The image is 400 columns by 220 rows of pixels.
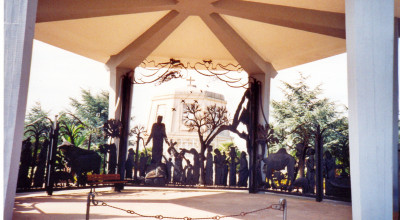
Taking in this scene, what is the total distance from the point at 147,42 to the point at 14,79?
21.4 feet

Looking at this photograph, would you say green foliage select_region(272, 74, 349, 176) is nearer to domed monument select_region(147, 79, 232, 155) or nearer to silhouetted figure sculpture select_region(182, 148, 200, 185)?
domed monument select_region(147, 79, 232, 155)

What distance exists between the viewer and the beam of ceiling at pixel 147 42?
9336 millimetres

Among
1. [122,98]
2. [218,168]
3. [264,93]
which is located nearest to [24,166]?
[122,98]

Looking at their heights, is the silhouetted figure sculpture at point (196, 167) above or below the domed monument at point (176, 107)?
below

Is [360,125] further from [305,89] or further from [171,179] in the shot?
[305,89]

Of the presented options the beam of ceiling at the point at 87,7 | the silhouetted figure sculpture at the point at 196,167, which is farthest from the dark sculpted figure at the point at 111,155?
the beam of ceiling at the point at 87,7

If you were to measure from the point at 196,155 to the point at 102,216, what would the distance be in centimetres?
573

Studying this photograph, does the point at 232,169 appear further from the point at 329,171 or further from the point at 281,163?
the point at 329,171

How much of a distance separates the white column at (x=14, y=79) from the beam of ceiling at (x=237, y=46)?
5981 millimetres

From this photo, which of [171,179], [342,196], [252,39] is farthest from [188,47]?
[342,196]

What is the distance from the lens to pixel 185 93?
23500 millimetres

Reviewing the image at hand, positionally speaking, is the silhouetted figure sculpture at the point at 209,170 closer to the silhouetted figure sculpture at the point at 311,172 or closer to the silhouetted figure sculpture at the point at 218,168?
the silhouetted figure sculpture at the point at 218,168

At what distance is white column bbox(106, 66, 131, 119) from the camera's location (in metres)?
11.0

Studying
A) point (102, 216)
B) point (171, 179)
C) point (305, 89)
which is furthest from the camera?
point (305, 89)
